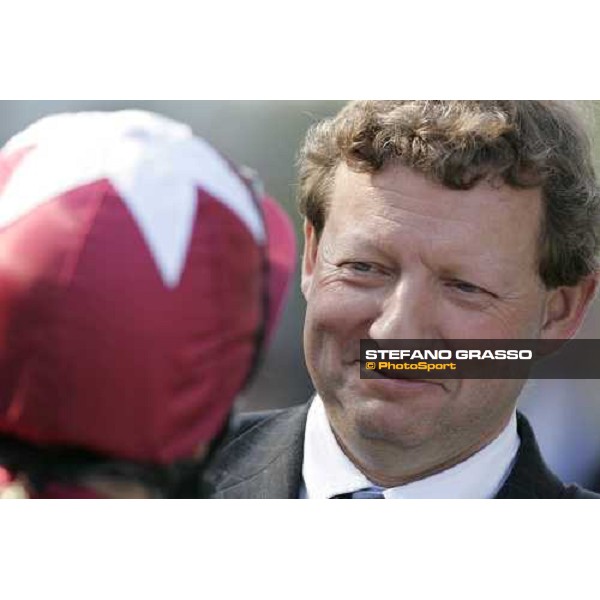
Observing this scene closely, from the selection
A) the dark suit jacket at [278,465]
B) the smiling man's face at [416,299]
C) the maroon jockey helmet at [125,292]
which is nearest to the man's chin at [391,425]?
the smiling man's face at [416,299]

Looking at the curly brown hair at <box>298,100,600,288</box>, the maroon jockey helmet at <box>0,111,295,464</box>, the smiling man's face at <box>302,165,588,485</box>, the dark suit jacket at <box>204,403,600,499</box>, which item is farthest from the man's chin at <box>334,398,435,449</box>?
the curly brown hair at <box>298,100,600,288</box>

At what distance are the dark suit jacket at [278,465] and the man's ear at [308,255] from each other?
0.26 m

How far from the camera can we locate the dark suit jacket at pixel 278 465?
2246mm

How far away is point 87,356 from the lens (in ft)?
6.66

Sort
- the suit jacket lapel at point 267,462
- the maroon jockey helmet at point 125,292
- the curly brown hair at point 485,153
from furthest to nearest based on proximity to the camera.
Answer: the suit jacket lapel at point 267,462
the curly brown hair at point 485,153
the maroon jockey helmet at point 125,292

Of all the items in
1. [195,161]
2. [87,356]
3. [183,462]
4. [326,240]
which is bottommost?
[183,462]

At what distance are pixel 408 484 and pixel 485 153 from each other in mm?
706

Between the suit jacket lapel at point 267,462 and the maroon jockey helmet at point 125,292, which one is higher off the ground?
the maroon jockey helmet at point 125,292

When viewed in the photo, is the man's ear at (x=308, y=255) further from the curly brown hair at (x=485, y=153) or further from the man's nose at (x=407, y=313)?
the man's nose at (x=407, y=313)

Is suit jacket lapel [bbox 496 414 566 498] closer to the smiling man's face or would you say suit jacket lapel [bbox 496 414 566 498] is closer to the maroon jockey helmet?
the smiling man's face

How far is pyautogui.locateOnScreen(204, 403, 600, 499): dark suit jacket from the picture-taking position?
2.25m

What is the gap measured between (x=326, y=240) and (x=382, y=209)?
0.45 feet

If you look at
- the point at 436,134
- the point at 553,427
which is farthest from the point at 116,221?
the point at 553,427

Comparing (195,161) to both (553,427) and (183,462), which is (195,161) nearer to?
(183,462)
